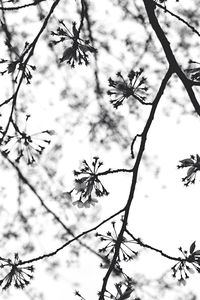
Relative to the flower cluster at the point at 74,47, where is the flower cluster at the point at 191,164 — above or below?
A: below

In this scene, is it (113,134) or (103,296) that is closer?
(103,296)

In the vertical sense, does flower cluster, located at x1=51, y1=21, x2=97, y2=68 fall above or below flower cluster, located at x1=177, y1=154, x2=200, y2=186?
above

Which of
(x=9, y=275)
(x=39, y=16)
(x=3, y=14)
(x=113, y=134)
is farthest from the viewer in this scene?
(x=113, y=134)

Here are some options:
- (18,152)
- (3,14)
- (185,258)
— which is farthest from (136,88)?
(3,14)

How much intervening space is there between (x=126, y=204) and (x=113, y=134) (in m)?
3.57

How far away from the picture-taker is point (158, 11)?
4.98 m

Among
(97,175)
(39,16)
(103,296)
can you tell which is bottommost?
(103,296)

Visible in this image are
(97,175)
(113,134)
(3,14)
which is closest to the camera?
(97,175)

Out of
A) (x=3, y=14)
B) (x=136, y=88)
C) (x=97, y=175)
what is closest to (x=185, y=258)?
(x=97, y=175)

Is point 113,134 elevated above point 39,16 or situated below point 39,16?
below

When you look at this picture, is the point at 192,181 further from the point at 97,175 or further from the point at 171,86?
the point at 171,86

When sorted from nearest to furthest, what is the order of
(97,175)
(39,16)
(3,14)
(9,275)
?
(97,175) → (9,275) → (3,14) → (39,16)

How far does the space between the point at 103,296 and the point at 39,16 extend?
394 cm

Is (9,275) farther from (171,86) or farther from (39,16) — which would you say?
(171,86)
